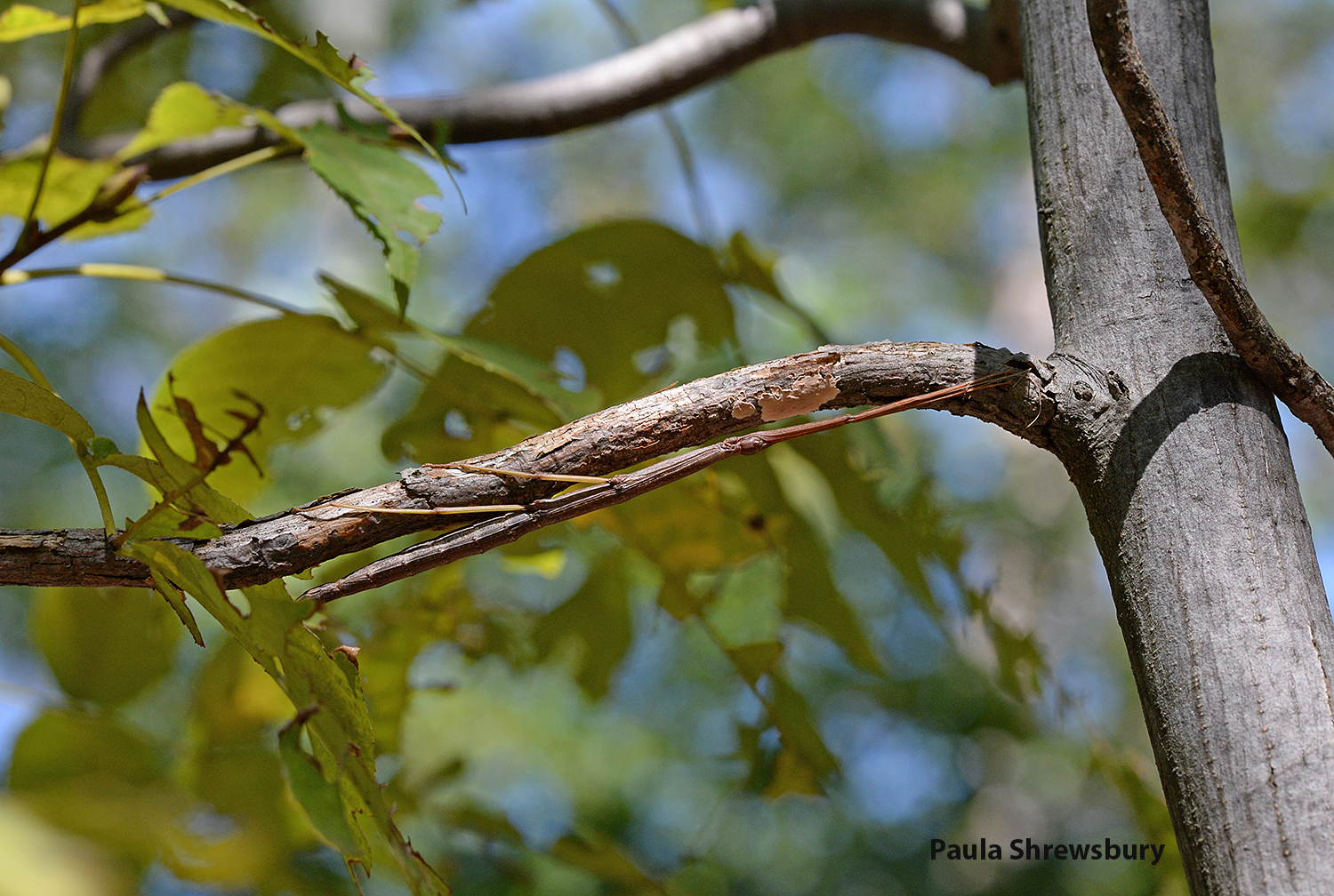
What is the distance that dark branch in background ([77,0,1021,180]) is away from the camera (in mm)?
576

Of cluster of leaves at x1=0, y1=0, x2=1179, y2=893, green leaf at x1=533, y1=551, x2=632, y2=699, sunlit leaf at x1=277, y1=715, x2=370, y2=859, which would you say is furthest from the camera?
green leaf at x1=533, y1=551, x2=632, y2=699

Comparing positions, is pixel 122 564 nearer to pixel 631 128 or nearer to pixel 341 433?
pixel 341 433

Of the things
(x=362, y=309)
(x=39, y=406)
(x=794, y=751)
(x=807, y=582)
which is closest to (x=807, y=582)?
(x=807, y=582)

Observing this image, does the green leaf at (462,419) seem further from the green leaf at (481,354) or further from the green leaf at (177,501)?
the green leaf at (177,501)

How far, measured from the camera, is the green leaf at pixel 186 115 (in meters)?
0.47

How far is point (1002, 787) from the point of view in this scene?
1.94 metres

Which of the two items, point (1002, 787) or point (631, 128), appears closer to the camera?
point (1002, 787)

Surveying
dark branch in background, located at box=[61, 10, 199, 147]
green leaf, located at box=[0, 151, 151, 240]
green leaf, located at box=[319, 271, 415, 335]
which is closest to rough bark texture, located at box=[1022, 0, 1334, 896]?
green leaf, located at box=[319, 271, 415, 335]

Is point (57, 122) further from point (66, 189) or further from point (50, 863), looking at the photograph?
point (50, 863)

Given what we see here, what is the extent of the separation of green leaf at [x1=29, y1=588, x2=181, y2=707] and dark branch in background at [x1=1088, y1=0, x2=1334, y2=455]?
1.95 ft

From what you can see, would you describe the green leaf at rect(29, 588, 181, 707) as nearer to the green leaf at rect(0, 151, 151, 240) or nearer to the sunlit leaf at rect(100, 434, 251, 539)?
the green leaf at rect(0, 151, 151, 240)

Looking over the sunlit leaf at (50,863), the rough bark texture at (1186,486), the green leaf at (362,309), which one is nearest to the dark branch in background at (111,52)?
the green leaf at (362,309)

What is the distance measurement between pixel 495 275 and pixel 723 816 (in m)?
1.26

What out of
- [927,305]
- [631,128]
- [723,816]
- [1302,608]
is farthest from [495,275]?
[631,128]
